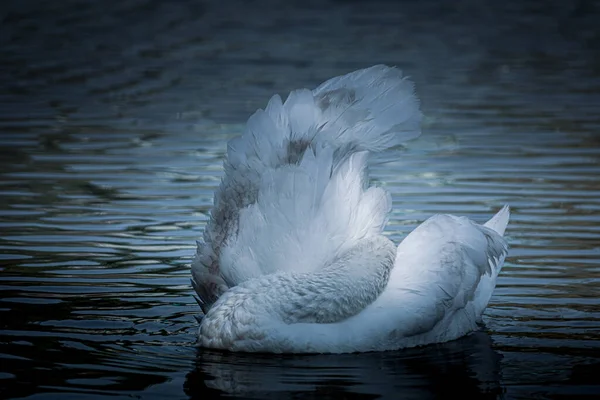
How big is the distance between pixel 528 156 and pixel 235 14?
20199 millimetres

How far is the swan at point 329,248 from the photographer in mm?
8594

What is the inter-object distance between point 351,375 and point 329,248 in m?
1.24

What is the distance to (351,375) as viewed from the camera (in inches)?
322

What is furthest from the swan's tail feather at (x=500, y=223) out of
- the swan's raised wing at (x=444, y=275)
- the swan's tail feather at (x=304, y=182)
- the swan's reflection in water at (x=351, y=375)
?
the swan's reflection in water at (x=351, y=375)

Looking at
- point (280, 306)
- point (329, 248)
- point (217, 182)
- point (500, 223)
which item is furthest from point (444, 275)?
point (217, 182)

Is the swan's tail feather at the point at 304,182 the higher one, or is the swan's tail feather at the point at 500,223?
the swan's tail feather at the point at 304,182

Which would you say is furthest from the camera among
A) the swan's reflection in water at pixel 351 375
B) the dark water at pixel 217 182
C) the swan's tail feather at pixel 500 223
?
the swan's tail feather at pixel 500 223

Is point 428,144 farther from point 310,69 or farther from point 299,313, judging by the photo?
point 299,313

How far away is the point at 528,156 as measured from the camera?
16859 millimetres

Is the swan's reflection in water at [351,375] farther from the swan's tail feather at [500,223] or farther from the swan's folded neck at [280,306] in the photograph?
the swan's tail feather at [500,223]

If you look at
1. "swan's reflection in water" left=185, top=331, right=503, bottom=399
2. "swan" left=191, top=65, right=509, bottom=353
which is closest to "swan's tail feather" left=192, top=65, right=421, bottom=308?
"swan" left=191, top=65, right=509, bottom=353

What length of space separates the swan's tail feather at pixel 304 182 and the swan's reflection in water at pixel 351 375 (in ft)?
2.71

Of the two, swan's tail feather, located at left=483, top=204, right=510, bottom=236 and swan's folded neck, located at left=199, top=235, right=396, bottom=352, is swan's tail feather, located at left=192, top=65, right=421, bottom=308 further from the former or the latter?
swan's tail feather, located at left=483, top=204, right=510, bottom=236

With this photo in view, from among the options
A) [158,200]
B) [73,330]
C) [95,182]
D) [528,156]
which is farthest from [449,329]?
[528,156]
